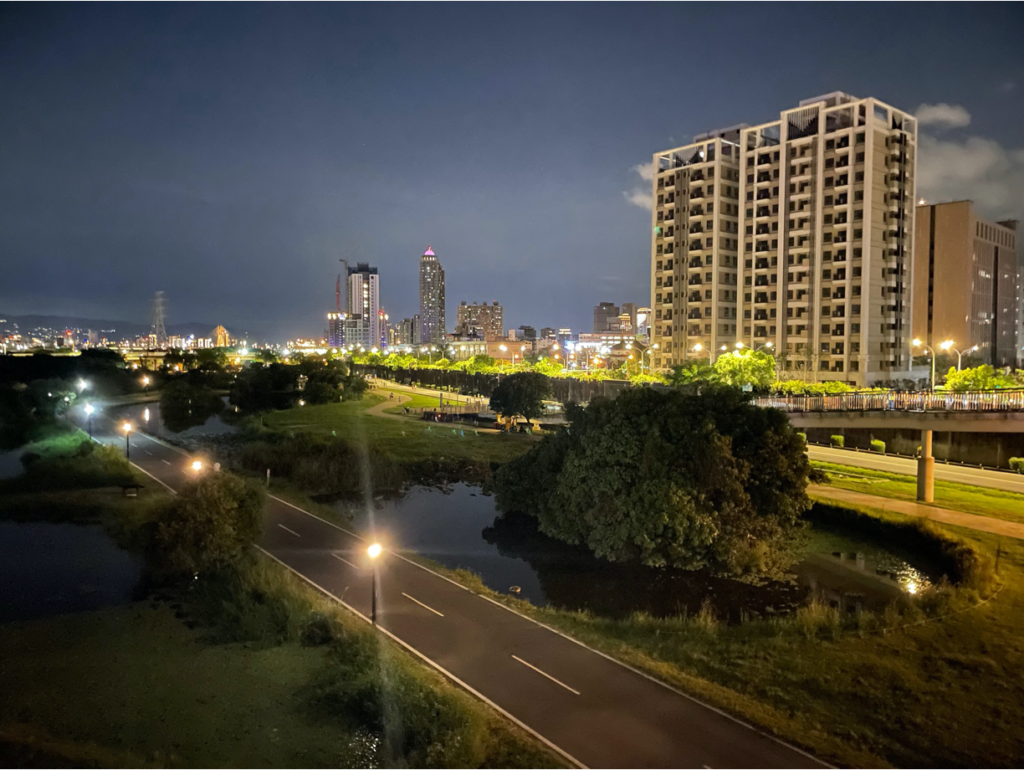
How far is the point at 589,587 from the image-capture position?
30.5m

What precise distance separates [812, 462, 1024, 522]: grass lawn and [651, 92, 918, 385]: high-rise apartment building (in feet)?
164

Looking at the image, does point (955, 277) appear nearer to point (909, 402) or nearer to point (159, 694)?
point (909, 402)

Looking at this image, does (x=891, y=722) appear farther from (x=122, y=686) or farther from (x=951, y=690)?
(x=122, y=686)

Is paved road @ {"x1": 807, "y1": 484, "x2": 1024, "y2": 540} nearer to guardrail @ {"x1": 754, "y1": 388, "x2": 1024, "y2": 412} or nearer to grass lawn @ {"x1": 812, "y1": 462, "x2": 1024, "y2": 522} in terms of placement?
grass lawn @ {"x1": 812, "y1": 462, "x2": 1024, "y2": 522}

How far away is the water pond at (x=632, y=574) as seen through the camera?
2848 centimetres

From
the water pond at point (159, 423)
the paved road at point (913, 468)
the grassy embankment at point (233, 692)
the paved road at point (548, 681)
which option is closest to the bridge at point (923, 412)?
the paved road at point (913, 468)

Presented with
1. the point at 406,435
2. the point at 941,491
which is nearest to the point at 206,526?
the point at 941,491

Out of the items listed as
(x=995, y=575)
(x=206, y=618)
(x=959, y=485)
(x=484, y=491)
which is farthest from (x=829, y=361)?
(x=206, y=618)

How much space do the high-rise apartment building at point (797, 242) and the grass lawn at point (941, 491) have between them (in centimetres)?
5006

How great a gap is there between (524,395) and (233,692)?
5430cm

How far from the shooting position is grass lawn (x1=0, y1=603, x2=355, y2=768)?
1627 cm

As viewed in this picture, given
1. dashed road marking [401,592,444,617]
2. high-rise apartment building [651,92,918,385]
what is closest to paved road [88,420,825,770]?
dashed road marking [401,592,444,617]

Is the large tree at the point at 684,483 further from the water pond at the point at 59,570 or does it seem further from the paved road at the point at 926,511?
the water pond at the point at 59,570

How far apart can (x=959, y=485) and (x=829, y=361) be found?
54370 millimetres
